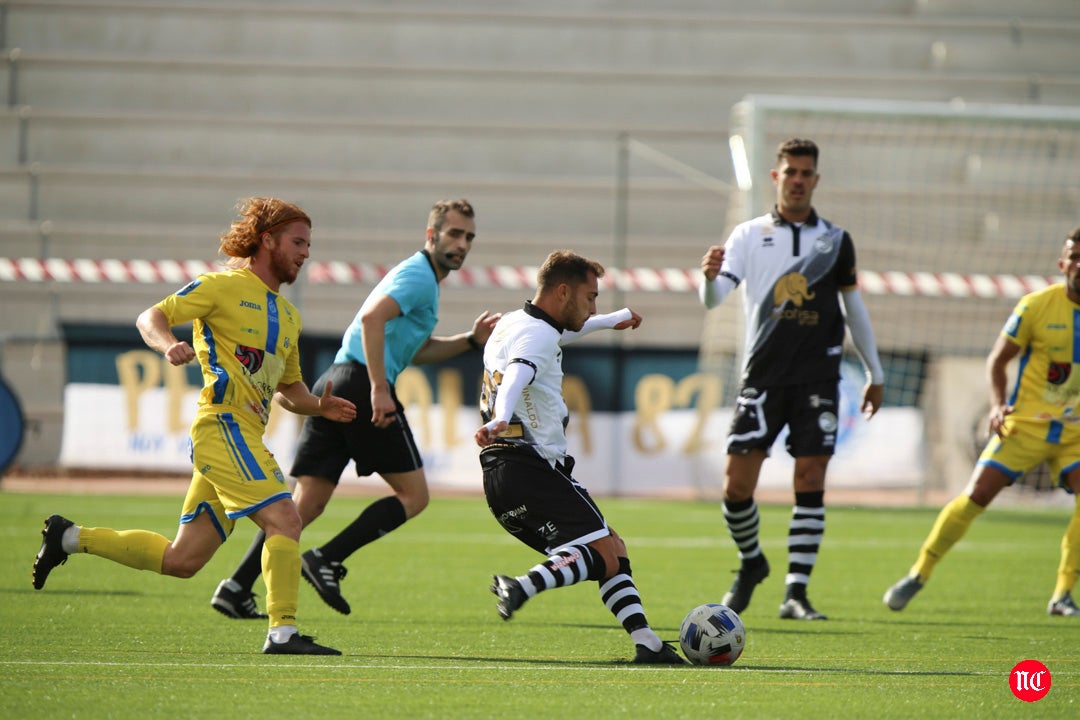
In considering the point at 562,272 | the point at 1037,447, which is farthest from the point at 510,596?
the point at 1037,447

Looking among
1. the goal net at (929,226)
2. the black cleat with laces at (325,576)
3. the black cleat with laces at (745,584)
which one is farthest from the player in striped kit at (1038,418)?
the goal net at (929,226)

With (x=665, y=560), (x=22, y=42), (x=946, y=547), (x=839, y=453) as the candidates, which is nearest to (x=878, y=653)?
(x=946, y=547)

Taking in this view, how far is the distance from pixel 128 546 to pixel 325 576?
3.97ft

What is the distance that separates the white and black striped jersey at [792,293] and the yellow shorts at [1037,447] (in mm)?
1072

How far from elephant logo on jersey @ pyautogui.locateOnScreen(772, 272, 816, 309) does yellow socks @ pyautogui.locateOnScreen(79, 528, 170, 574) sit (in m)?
3.32

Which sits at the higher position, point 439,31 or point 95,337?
point 439,31

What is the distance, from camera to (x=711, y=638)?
5457 mm

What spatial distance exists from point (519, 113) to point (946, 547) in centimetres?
1685

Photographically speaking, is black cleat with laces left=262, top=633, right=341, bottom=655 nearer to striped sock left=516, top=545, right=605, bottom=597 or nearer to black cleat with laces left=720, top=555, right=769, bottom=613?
striped sock left=516, top=545, right=605, bottom=597

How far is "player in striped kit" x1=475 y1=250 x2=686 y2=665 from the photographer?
18.0ft

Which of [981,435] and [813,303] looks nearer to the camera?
[813,303]

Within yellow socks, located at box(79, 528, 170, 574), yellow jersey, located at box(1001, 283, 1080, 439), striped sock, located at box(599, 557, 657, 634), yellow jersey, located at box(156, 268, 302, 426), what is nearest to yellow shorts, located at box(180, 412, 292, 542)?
yellow jersey, located at box(156, 268, 302, 426)

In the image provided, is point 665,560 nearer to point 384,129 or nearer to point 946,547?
point 946,547

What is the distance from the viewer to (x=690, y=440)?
1638cm
